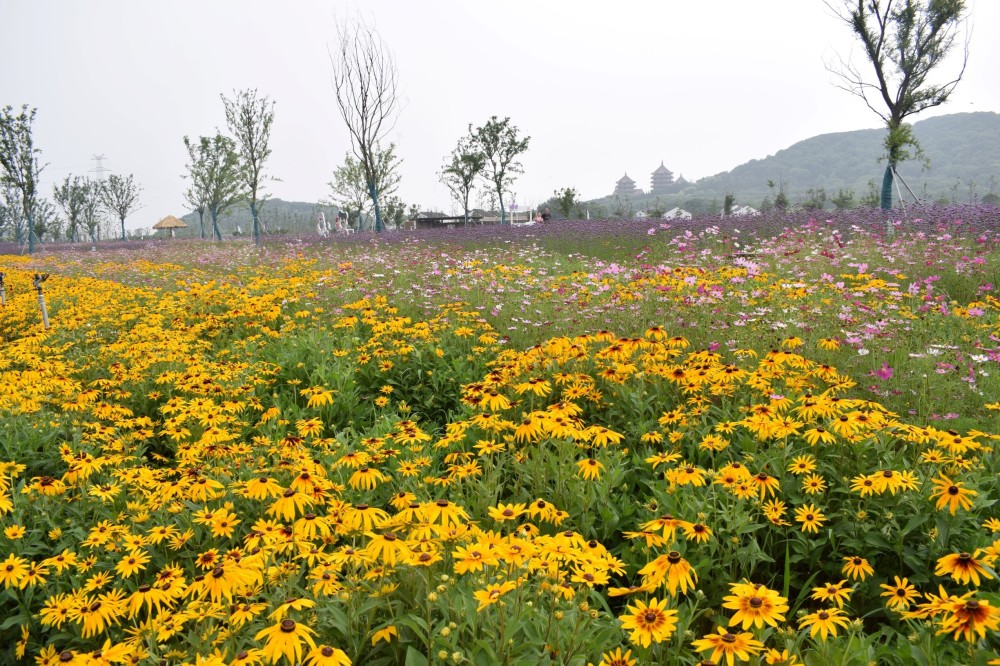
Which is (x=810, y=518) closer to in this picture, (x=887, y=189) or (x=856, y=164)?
(x=887, y=189)

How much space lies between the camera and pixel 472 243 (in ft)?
42.8

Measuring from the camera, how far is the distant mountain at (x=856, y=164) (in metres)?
93.4

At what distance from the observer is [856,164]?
112312mm

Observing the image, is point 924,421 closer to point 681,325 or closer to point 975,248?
point 681,325

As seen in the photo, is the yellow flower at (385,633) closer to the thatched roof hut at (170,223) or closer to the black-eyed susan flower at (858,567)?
the black-eyed susan flower at (858,567)

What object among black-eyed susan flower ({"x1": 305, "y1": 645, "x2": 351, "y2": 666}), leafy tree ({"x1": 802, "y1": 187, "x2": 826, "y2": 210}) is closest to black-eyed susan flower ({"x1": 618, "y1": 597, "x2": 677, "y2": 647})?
black-eyed susan flower ({"x1": 305, "y1": 645, "x2": 351, "y2": 666})

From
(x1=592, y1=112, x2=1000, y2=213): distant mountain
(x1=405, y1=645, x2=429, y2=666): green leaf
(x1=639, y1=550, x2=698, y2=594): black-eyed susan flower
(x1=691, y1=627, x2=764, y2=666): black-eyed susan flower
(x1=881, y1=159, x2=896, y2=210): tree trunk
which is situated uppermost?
(x1=592, y1=112, x2=1000, y2=213): distant mountain

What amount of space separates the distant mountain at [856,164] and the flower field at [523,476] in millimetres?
86648

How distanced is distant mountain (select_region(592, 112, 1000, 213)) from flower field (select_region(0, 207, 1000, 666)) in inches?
3411

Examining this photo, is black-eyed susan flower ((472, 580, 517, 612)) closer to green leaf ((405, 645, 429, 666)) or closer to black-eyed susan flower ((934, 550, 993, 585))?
green leaf ((405, 645, 429, 666))

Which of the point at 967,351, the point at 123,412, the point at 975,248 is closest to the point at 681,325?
the point at 967,351

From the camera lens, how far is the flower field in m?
1.58

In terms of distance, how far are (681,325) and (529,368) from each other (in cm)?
172

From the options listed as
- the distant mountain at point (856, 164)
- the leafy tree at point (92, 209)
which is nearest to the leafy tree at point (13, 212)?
the leafy tree at point (92, 209)
